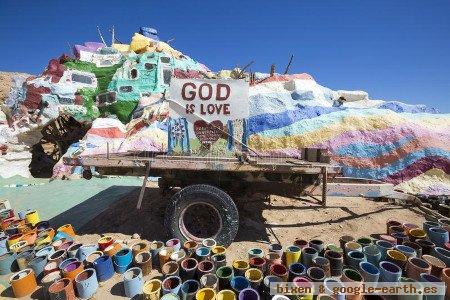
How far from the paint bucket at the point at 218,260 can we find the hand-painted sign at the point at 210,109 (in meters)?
2.18

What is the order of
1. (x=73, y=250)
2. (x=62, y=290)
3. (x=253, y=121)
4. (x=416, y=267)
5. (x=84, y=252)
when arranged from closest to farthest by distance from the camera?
1. (x=62, y=290)
2. (x=416, y=267)
3. (x=84, y=252)
4. (x=73, y=250)
5. (x=253, y=121)

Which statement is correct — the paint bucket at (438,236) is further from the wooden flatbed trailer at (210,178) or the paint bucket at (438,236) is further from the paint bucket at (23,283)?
the paint bucket at (23,283)

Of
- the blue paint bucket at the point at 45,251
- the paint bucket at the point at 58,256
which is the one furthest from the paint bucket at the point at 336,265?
the blue paint bucket at the point at 45,251

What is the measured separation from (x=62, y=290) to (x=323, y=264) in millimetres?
3411

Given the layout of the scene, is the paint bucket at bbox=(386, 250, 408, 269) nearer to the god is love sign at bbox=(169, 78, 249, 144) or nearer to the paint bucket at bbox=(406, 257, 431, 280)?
the paint bucket at bbox=(406, 257, 431, 280)

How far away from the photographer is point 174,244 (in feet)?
13.4

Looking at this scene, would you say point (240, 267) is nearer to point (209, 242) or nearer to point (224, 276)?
point (224, 276)

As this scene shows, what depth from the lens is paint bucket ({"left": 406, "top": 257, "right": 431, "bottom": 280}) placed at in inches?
124

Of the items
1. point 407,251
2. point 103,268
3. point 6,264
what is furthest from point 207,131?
point 6,264

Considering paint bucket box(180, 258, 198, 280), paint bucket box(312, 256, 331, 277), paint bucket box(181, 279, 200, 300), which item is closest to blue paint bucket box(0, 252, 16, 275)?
paint bucket box(180, 258, 198, 280)

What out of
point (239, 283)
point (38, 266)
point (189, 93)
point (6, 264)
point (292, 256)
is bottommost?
point (6, 264)

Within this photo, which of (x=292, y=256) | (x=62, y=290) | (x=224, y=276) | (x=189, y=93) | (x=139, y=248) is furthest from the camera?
(x=189, y=93)

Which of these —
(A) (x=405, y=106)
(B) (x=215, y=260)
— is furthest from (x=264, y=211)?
(A) (x=405, y=106)

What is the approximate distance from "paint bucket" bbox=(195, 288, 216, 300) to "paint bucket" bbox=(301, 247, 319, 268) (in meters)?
1.49
